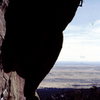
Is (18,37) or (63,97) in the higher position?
(18,37)

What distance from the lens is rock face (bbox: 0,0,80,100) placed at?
383 inches

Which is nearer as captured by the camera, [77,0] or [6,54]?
[6,54]

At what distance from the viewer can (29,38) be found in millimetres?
10875

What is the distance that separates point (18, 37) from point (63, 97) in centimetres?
4616

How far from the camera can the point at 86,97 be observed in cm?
5525

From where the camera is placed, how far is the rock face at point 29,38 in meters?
9.73

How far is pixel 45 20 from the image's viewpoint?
1080cm

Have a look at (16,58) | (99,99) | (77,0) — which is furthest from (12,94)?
(99,99)

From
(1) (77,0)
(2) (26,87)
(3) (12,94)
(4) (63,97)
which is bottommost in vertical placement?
(4) (63,97)

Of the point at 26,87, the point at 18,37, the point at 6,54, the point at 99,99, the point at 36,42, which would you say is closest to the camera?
the point at 6,54

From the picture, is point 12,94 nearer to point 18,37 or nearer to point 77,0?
point 18,37

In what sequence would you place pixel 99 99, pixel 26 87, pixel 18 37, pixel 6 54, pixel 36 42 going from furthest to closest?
pixel 99 99 < pixel 26 87 < pixel 36 42 < pixel 18 37 < pixel 6 54

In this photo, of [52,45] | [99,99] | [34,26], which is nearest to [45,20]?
[34,26]

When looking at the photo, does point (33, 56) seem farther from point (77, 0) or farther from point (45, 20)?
point (77, 0)
